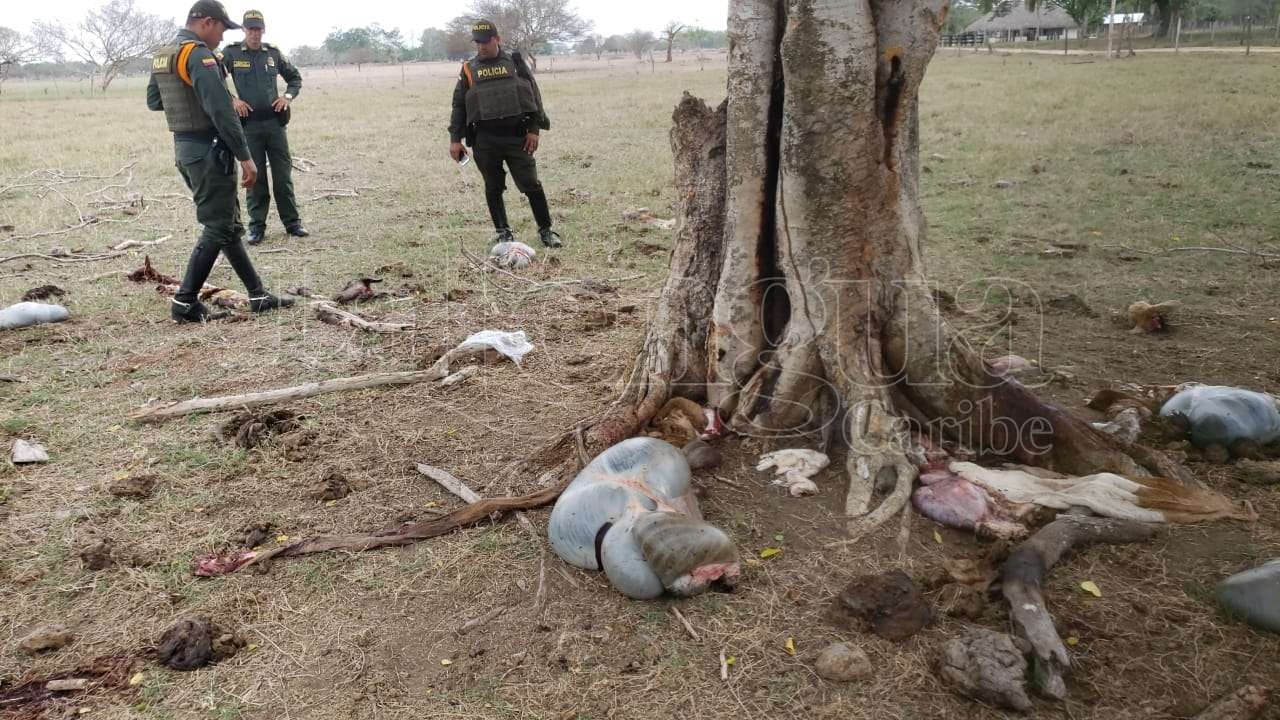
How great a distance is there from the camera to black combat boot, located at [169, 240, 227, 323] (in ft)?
18.0

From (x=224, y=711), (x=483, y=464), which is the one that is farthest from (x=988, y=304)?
(x=224, y=711)

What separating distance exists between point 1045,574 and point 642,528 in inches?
51.4

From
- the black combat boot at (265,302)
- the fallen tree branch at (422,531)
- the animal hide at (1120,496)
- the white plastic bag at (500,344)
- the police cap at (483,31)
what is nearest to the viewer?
the animal hide at (1120,496)

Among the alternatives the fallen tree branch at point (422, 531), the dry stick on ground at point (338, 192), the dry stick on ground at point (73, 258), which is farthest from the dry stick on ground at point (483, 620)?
the dry stick on ground at point (338, 192)

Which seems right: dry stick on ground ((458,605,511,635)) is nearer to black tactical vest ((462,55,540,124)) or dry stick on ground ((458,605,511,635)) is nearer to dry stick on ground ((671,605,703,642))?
dry stick on ground ((671,605,703,642))

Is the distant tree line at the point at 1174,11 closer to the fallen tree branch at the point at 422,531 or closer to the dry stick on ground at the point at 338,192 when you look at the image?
the dry stick on ground at the point at 338,192

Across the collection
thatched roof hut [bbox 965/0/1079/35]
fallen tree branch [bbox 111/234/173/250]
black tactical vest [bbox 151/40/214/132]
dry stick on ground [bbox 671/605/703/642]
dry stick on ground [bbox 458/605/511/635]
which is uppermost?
thatched roof hut [bbox 965/0/1079/35]

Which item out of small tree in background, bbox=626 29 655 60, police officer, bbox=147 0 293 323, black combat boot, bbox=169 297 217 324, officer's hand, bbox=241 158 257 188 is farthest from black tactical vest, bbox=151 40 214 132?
small tree in background, bbox=626 29 655 60

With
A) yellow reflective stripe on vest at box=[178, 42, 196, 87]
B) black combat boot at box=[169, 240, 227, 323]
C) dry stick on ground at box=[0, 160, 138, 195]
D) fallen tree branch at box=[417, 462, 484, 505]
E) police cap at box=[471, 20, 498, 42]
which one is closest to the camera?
fallen tree branch at box=[417, 462, 484, 505]

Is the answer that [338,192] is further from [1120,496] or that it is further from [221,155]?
[1120,496]

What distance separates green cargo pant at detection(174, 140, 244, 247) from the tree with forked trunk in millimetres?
3374

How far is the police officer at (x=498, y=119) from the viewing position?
677 centimetres

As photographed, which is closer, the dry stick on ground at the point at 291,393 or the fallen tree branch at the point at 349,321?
the dry stick on ground at the point at 291,393

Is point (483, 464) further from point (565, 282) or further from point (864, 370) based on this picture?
point (565, 282)
